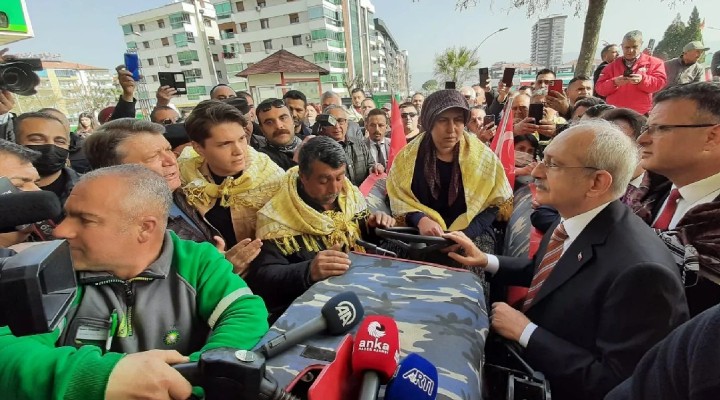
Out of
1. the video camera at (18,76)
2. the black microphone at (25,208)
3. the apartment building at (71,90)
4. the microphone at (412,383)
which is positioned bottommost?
the microphone at (412,383)

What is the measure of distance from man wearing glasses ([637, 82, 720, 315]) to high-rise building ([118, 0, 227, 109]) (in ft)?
165

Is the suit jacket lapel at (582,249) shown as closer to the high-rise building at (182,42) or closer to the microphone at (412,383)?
the microphone at (412,383)

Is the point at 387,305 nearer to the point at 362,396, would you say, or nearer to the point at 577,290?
the point at 362,396

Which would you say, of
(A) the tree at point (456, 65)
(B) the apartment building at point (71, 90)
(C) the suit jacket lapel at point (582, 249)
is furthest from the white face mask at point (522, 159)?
(B) the apartment building at point (71, 90)

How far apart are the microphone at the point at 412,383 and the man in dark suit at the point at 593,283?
86 cm

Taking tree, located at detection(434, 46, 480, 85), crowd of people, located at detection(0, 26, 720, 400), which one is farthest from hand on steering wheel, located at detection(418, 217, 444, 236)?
tree, located at detection(434, 46, 480, 85)

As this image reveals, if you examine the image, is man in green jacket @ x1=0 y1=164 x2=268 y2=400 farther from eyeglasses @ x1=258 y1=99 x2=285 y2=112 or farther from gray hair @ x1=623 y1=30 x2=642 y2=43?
gray hair @ x1=623 y1=30 x2=642 y2=43

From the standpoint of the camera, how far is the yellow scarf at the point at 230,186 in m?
2.44

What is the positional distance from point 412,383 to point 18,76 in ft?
10.5

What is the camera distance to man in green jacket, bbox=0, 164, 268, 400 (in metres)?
1.02

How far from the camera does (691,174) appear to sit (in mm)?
1861

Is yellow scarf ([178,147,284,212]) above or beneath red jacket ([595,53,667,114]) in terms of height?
beneath

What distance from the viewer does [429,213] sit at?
9.85 ft

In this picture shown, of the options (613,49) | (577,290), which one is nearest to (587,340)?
(577,290)
